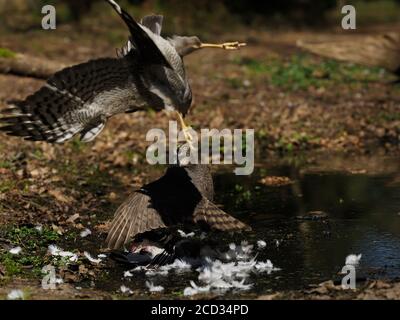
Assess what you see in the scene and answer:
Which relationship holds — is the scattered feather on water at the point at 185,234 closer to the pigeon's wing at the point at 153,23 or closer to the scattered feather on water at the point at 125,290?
the scattered feather on water at the point at 125,290

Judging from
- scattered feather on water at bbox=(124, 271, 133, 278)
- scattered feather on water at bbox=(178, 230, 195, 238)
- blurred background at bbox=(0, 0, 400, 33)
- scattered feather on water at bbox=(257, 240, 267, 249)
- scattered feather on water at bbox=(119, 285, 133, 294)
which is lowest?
scattered feather on water at bbox=(119, 285, 133, 294)

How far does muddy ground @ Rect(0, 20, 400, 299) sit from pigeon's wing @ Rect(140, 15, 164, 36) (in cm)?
202

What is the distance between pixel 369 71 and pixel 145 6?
23.8ft

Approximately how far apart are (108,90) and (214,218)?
1.43m

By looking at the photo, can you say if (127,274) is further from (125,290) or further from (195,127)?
(195,127)

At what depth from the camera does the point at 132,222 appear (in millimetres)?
7410

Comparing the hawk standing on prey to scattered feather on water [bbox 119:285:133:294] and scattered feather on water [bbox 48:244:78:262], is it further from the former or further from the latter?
scattered feather on water [bbox 119:285:133:294]

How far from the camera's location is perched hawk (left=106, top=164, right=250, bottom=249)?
7355mm

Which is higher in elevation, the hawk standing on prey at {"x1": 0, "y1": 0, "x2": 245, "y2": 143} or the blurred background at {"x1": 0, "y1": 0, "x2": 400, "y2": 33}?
the blurred background at {"x1": 0, "y1": 0, "x2": 400, "y2": 33}

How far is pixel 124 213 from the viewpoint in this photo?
7457 mm

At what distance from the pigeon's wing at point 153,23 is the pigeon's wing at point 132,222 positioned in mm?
1483

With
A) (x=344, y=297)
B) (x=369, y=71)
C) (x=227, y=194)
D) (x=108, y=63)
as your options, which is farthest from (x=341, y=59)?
(x=344, y=297)

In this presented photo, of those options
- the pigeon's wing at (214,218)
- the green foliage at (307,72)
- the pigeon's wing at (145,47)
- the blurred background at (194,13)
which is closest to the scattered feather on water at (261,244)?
the pigeon's wing at (214,218)

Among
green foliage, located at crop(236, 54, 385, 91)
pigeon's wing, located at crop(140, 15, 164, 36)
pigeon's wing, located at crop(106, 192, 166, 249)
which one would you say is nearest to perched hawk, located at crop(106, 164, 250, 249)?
pigeon's wing, located at crop(106, 192, 166, 249)
